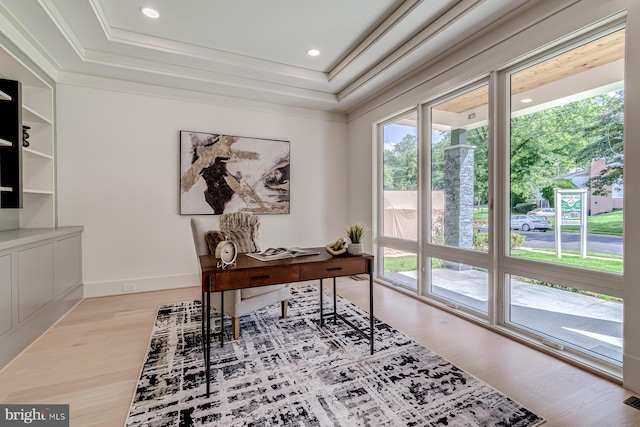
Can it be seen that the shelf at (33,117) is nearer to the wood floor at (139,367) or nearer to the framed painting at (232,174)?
the framed painting at (232,174)

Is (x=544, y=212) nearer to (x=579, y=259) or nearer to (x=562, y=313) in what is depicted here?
(x=579, y=259)

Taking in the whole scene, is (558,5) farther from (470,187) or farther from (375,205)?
(375,205)

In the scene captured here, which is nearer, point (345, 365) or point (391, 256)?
Result: point (345, 365)

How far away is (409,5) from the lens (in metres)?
2.57

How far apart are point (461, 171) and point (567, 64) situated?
1.19 meters

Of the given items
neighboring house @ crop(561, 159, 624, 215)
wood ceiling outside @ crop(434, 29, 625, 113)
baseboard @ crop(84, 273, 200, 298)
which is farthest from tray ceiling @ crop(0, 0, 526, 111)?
baseboard @ crop(84, 273, 200, 298)

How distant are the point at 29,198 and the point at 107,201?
2.30ft

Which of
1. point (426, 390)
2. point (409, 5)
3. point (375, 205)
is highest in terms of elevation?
point (409, 5)

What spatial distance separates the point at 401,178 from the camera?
411cm

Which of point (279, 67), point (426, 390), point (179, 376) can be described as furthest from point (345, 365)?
point (279, 67)

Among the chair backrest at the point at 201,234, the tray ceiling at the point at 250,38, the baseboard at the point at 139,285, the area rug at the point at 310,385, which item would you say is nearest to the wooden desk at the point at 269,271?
the area rug at the point at 310,385

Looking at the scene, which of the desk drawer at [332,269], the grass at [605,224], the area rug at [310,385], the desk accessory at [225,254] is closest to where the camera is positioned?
the area rug at [310,385]

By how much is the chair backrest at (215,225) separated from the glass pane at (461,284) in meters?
2.09

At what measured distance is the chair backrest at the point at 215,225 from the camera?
2604mm
